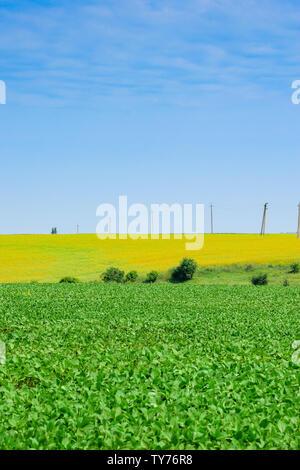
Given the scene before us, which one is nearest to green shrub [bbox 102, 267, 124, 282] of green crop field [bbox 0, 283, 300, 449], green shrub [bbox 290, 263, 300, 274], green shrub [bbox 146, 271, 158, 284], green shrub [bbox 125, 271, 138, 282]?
green shrub [bbox 125, 271, 138, 282]

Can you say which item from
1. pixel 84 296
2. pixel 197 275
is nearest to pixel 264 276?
pixel 197 275

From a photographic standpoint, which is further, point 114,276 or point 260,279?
point 114,276

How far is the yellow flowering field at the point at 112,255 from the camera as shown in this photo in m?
75.9

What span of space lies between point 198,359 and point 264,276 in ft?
158

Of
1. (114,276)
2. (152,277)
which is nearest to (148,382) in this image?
(114,276)

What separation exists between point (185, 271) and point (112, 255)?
24794 mm

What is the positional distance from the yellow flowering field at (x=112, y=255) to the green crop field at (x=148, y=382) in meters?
46.4

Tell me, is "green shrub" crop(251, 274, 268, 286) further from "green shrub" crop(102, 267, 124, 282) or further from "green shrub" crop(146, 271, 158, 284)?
"green shrub" crop(102, 267, 124, 282)

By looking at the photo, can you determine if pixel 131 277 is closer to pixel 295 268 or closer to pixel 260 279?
pixel 260 279

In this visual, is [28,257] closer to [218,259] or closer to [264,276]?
[218,259]

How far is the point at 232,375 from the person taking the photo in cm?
1459

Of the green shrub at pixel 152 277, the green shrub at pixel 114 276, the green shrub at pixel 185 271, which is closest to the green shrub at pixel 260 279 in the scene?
the green shrub at pixel 185 271

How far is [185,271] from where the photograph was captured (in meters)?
66.6

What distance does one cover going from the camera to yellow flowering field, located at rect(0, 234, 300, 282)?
75.9 m
